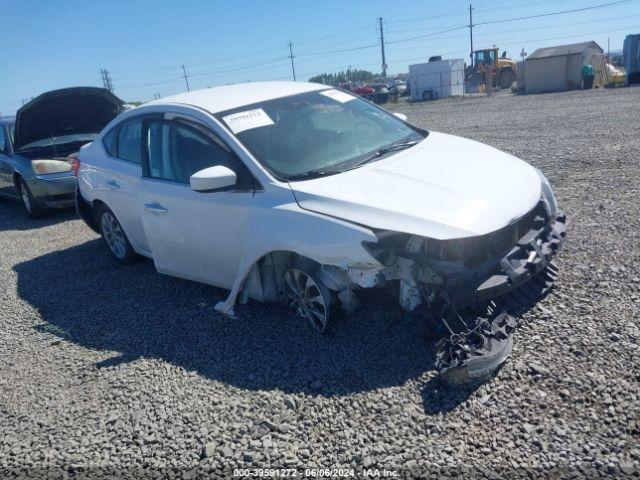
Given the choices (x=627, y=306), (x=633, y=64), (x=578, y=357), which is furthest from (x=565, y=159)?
(x=633, y=64)

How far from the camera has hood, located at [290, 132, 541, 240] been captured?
11.0 feet

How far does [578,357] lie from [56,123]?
9.44m

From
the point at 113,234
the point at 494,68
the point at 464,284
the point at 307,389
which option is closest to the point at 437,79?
the point at 494,68

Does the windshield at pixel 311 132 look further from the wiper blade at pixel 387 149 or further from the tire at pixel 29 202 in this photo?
the tire at pixel 29 202

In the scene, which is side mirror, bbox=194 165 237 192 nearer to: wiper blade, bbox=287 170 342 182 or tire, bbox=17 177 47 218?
wiper blade, bbox=287 170 342 182

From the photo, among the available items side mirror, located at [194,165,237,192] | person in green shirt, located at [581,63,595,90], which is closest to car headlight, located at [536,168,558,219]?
side mirror, located at [194,165,237,192]

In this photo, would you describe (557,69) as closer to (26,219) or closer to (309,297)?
(26,219)

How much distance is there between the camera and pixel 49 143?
31.5 ft

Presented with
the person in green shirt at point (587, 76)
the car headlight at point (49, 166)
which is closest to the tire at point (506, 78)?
the person in green shirt at point (587, 76)

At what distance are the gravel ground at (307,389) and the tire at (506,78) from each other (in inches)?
1552

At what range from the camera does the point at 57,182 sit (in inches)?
345

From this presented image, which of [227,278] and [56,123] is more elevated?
[56,123]

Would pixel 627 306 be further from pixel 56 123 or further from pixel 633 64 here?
pixel 633 64

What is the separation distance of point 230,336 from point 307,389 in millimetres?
1014
